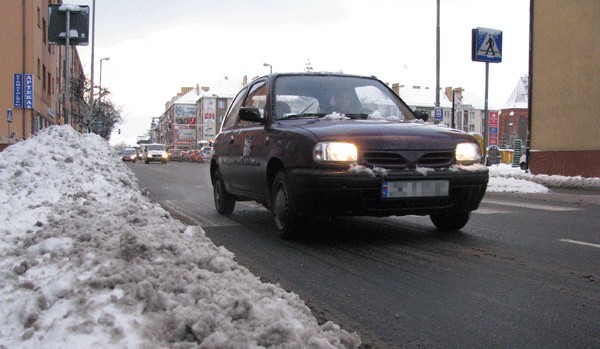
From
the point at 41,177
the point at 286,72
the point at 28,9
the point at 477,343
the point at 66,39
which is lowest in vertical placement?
the point at 477,343

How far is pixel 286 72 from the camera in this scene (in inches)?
237

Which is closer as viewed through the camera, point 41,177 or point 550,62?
point 41,177

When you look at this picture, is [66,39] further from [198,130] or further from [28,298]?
[198,130]

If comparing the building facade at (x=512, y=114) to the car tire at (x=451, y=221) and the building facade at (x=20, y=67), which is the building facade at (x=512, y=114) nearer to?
the building facade at (x=20, y=67)

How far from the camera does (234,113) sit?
23.1 feet

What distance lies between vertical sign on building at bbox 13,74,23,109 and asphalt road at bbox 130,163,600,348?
20.8 meters

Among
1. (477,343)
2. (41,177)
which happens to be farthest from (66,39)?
(477,343)

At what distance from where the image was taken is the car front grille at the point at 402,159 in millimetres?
4457

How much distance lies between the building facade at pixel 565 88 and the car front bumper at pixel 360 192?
1329cm

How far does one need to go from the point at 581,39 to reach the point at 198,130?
4341 inches

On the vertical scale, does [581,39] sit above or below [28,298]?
above

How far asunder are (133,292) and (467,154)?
334 centimetres

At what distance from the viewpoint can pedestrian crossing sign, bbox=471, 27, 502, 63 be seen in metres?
14.8

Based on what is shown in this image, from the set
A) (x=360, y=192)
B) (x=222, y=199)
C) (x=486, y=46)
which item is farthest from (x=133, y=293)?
(x=486, y=46)
